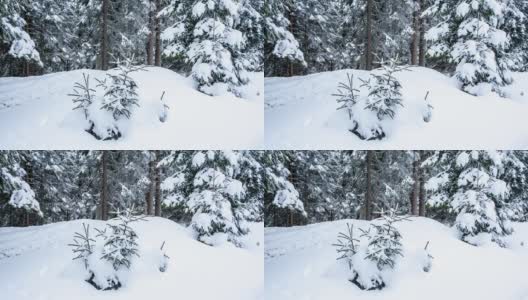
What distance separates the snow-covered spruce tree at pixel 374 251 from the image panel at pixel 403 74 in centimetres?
60

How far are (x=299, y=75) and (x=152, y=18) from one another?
3.68ft

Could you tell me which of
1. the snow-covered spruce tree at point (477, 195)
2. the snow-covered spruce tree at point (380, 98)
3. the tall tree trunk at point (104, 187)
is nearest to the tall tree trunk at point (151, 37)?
the tall tree trunk at point (104, 187)

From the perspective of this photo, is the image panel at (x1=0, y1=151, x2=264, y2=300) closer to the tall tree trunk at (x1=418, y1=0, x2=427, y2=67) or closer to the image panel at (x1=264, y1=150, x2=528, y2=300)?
the image panel at (x1=264, y1=150, x2=528, y2=300)

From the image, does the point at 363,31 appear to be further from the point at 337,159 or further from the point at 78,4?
the point at 78,4

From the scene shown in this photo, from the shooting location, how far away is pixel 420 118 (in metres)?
3.80

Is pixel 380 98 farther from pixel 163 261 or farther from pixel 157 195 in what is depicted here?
pixel 163 261

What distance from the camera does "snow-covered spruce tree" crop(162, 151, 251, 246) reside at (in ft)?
13.3

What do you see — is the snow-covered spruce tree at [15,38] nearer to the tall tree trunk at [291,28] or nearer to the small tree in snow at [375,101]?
the tall tree trunk at [291,28]

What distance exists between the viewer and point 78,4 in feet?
12.4

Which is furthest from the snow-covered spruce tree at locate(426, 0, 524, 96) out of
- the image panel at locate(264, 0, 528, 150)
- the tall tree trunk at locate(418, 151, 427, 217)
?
the tall tree trunk at locate(418, 151, 427, 217)

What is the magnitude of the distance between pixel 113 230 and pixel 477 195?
2.74 m

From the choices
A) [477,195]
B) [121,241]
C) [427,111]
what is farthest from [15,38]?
[477,195]

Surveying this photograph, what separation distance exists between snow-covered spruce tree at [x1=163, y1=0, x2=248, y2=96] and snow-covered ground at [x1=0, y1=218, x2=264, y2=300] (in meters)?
1.12

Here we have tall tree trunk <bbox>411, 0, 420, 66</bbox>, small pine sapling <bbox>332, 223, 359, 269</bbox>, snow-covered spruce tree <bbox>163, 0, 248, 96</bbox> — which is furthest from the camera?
small pine sapling <bbox>332, 223, 359, 269</bbox>
